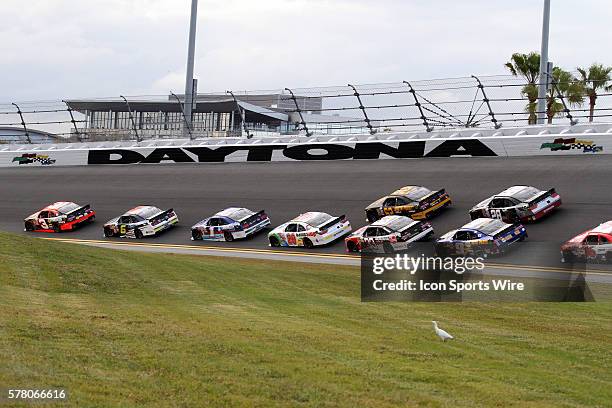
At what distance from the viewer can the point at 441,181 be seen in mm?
40812

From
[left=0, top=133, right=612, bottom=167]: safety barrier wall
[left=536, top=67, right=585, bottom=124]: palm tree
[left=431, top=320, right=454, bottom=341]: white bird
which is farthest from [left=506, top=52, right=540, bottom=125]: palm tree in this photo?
[left=431, top=320, right=454, bottom=341]: white bird

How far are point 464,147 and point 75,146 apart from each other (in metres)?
31.6

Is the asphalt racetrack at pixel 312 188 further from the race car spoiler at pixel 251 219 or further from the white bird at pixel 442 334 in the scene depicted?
the white bird at pixel 442 334

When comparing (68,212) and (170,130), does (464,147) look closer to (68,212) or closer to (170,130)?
(68,212)

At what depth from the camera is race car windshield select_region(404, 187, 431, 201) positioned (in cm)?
3674

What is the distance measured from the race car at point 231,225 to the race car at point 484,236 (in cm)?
1131

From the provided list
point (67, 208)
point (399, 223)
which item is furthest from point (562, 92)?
point (67, 208)

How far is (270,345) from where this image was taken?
12.6 metres

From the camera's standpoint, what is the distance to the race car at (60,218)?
45141 millimetres

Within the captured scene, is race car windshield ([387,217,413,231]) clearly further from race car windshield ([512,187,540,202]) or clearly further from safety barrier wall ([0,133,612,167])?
safety barrier wall ([0,133,612,167])

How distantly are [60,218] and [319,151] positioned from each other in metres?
14.5

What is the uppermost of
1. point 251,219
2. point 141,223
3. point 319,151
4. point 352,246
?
point 319,151

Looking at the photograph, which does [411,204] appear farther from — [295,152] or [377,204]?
[295,152]

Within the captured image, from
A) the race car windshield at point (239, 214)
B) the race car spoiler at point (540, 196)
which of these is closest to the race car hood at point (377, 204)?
the race car windshield at point (239, 214)
